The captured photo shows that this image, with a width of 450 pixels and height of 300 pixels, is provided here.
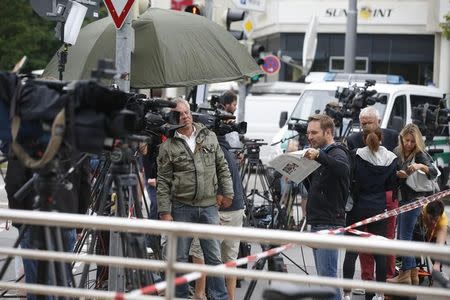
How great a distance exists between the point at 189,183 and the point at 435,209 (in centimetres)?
325

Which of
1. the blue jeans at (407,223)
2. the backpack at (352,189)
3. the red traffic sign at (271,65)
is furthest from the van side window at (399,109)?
the backpack at (352,189)

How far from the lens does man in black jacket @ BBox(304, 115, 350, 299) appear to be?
7934mm

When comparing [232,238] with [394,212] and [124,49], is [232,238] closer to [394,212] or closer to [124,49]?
[124,49]

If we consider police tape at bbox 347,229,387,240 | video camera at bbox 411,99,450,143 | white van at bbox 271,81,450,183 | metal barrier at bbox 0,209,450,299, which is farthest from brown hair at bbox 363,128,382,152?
white van at bbox 271,81,450,183

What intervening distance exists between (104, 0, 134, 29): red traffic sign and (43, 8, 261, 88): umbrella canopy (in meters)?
1.19

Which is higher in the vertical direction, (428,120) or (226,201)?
(428,120)

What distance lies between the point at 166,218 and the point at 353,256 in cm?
212

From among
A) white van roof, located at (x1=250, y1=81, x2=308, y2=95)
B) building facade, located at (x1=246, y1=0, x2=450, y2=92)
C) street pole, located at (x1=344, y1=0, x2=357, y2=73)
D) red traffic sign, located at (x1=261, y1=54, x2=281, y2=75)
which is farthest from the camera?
A: building facade, located at (x1=246, y1=0, x2=450, y2=92)

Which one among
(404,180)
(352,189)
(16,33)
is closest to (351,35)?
(404,180)

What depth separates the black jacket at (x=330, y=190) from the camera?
802 centimetres

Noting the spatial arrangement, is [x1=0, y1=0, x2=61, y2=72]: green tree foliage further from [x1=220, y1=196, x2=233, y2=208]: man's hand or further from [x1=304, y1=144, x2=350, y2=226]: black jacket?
[x1=304, y1=144, x2=350, y2=226]: black jacket

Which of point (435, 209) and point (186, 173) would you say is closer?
point (186, 173)

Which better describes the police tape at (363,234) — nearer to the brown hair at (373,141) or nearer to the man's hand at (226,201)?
the brown hair at (373,141)

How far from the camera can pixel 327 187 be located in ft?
26.5
